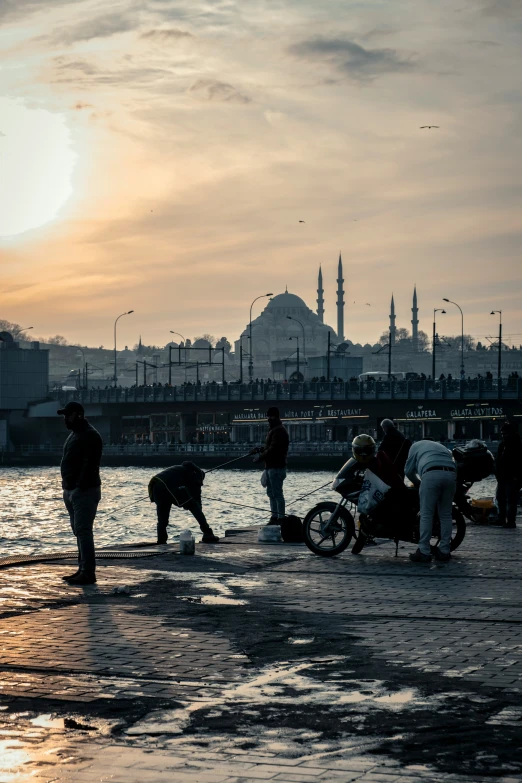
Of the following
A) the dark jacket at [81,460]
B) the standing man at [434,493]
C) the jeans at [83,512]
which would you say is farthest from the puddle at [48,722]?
the standing man at [434,493]

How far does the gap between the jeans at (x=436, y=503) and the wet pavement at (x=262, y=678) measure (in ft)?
4.59

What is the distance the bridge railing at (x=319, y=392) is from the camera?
92.2 meters

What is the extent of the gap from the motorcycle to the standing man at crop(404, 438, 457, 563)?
0.64 ft

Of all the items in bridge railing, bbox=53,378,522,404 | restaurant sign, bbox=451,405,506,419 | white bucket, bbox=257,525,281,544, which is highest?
bridge railing, bbox=53,378,522,404

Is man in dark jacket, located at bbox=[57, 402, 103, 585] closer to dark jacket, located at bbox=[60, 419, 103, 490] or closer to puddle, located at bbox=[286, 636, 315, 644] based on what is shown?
dark jacket, located at bbox=[60, 419, 103, 490]

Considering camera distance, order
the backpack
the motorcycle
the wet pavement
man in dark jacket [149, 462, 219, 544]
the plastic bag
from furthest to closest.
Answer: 1. man in dark jacket [149, 462, 219, 544]
2. the backpack
3. the motorcycle
4. the plastic bag
5. the wet pavement

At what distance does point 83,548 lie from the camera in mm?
11695

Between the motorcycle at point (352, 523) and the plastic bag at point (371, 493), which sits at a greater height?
the plastic bag at point (371, 493)

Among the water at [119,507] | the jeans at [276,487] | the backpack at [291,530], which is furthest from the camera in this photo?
the water at [119,507]

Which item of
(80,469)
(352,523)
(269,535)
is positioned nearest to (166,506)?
(269,535)

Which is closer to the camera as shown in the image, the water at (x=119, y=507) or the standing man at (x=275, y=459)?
the standing man at (x=275, y=459)

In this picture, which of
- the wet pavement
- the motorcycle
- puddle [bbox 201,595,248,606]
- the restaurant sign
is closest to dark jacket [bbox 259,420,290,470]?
the motorcycle

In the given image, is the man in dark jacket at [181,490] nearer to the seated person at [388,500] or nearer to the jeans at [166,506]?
the jeans at [166,506]

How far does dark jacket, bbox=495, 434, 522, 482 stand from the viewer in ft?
61.4
